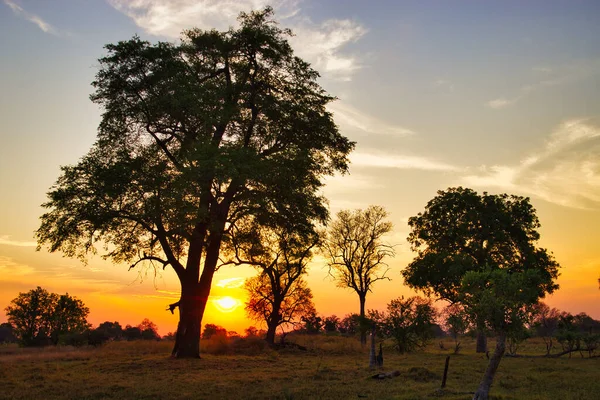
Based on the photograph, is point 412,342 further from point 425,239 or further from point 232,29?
point 232,29

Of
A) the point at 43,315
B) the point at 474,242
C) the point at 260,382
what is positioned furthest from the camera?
the point at 43,315

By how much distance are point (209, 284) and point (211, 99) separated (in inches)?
510

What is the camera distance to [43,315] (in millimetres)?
80938

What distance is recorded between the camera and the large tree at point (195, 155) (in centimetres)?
2770

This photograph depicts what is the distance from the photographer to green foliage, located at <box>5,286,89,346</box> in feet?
261

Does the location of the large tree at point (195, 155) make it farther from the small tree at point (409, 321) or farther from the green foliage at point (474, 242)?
the green foliage at point (474, 242)

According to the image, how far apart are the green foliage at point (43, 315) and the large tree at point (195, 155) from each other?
189 ft

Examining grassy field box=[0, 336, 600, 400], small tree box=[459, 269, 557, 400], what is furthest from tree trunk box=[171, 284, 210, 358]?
small tree box=[459, 269, 557, 400]

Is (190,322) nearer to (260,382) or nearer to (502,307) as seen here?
(260,382)

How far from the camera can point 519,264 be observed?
1783 inches

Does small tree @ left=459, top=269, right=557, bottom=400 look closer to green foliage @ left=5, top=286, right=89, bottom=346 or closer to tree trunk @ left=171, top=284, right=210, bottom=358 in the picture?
tree trunk @ left=171, top=284, right=210, bottom=358

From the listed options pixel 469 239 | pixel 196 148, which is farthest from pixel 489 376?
pixel 469 239

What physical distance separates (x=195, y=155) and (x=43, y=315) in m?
71.2

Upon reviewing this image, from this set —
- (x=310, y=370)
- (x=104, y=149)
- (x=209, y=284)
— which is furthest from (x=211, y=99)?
(x=310, y=370)
